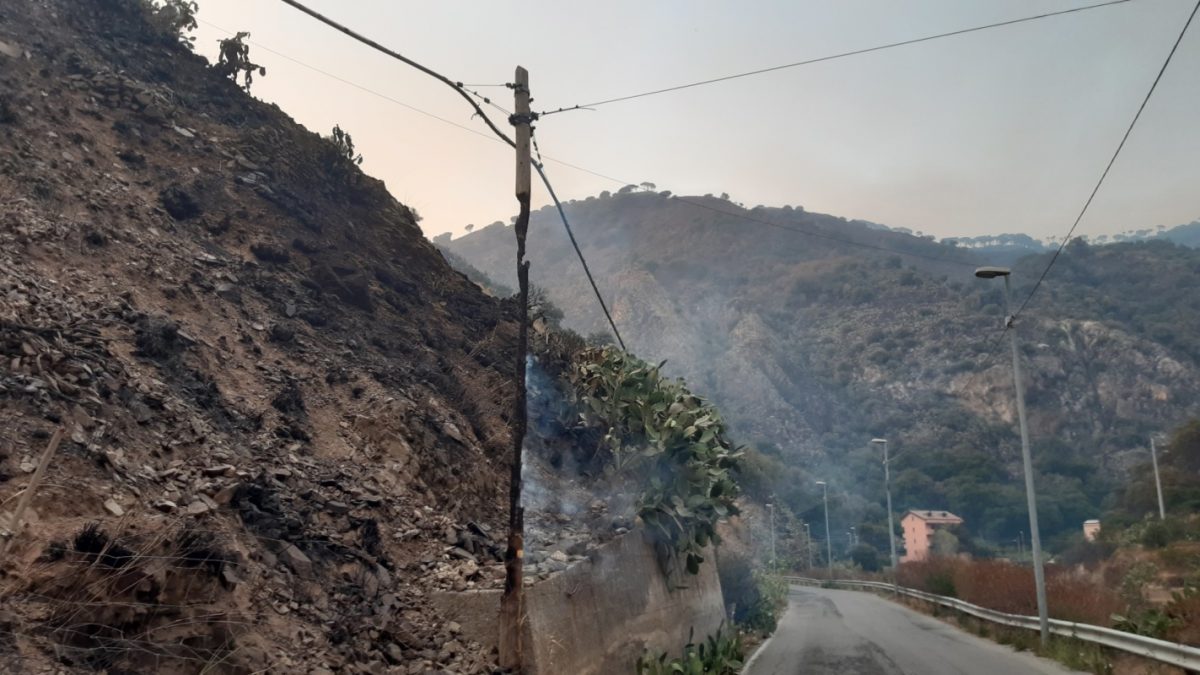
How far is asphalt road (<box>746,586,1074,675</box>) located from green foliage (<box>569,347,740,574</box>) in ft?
11.2

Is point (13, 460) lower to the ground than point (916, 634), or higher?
higher

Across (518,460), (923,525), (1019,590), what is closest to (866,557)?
(923,525)

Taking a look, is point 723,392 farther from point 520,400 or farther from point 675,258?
point 520,400

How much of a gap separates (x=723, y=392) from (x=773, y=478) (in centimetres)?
3321

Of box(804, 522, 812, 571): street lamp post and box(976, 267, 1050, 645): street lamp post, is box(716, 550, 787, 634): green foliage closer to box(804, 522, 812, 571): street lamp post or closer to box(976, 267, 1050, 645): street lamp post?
box(976, 267, 1050, 645): street lamp post

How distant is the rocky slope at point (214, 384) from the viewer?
693 cm

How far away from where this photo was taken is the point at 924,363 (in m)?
102

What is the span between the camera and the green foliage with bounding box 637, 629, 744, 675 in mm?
12602

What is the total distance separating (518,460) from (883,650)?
13.2m

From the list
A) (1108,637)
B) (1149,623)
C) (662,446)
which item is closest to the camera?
(1149,623)

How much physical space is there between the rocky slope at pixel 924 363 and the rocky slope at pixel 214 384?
52.8 m

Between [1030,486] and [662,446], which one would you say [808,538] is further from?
[662,446]

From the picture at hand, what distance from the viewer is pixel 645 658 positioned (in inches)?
502

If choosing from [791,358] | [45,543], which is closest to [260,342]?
[45,543]
